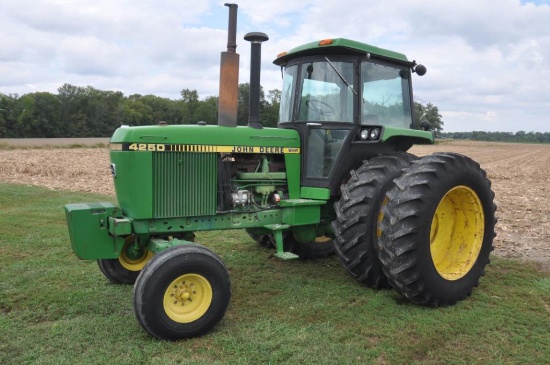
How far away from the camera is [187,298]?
395 cm

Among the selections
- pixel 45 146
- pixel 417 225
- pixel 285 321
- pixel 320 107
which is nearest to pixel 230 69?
pixel 320 107

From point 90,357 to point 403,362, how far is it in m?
2.27

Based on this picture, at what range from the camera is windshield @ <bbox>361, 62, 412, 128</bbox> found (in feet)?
17.3

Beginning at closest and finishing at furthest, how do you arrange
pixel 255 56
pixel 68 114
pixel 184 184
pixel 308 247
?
pixel 184 184 < pixel 255 56 < pixel 308 247 < pixel 68 114

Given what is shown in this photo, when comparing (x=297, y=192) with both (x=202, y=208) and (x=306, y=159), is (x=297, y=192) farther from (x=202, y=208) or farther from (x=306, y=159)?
(x=202, y=208)

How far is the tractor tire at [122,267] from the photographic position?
5102 mm

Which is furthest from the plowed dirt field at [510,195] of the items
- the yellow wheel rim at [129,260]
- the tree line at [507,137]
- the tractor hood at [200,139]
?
the tree line at [507,137]

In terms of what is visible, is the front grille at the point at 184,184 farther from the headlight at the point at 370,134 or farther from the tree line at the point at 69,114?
the tree line at the point at 69,114

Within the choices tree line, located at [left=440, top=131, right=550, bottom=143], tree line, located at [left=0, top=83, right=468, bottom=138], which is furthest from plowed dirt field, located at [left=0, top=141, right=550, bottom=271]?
tree line, located at [left=440, top=131, right=550, bottom=143]

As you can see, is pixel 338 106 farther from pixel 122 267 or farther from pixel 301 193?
pixel 122 267

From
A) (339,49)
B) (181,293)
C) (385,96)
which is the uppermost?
(339,49)

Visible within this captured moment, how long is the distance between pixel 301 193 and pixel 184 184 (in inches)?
54.6

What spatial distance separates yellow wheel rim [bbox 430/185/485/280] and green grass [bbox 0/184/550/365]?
38 cm

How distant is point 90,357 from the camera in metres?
3.46
